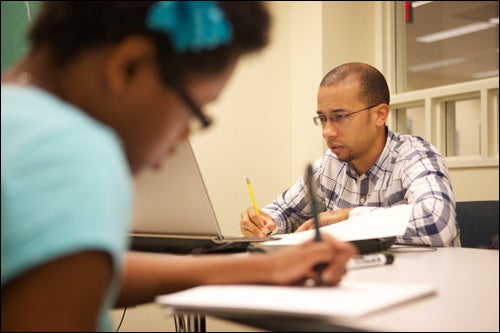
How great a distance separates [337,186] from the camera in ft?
6.54

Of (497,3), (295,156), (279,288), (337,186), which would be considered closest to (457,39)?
(497,3)

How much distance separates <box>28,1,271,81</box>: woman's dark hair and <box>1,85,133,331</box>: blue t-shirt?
12cm

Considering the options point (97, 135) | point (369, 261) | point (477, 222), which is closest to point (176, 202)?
Result: point (369, 261)

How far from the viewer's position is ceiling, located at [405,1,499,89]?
4.85 m

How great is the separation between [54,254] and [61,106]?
0.14 m

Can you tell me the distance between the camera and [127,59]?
1.64ft

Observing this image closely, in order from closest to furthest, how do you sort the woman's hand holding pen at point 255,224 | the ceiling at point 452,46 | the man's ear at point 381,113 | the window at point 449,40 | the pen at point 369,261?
the pen at point 369,261 → the woman's hand holding pen at point 255,224 → the man's ear at point 381,113 → the window at point 449,40 → the ceiling at point 452,46

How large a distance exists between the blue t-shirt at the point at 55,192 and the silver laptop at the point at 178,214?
2.14 feet

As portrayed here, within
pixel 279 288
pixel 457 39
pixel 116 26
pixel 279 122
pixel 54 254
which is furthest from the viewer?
pixel 457 39

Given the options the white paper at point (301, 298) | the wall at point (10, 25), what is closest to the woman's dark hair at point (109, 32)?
the white paper at point (301, 298)

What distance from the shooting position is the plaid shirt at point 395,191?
1.43 m

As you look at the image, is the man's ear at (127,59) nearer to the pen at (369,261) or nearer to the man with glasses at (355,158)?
the pen at (369,261)

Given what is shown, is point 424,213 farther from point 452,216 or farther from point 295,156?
point 295,156

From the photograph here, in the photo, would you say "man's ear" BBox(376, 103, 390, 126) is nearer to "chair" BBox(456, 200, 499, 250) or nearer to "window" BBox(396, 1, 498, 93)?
"chair" BBox(456, 200, 499, 250)
